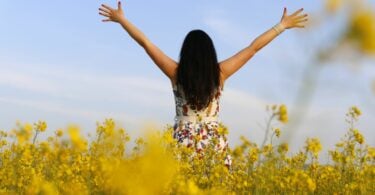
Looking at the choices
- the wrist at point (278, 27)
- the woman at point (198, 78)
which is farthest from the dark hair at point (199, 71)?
the wrist at point (278, 27)

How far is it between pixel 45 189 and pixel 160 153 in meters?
0.85

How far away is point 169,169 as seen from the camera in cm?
104

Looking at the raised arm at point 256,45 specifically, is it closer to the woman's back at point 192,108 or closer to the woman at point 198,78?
the woman at point 198,78

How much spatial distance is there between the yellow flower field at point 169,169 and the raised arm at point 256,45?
554mm

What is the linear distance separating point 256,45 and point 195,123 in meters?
0.90

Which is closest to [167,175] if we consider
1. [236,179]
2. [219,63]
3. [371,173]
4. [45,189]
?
[45,189]

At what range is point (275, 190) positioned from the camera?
4418 mm

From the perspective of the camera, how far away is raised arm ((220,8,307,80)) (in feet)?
16.9

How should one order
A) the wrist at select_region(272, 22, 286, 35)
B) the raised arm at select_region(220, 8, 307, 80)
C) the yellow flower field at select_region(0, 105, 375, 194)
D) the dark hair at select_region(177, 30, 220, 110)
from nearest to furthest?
the yellow flower field at select_region(0, 105, 375, 194) → the dark hair at select_region(177, 30, 220, 110) → the raised arm at select_region(220, 8, 307, 80) → the wrist at select_region(272, 22, 286, 35)

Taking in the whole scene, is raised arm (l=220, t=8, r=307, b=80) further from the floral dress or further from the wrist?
the floral dress

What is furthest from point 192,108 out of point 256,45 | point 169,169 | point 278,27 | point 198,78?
point 169,169

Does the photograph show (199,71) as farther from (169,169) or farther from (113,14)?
(169,169)

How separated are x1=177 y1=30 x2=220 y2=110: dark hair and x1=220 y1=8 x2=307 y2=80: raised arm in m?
0.13

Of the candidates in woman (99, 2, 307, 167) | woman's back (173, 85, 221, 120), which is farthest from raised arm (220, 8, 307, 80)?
woman's back (173, 85, 221, 120)
